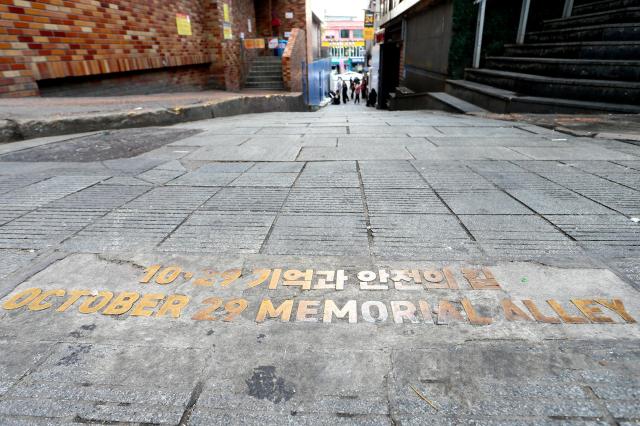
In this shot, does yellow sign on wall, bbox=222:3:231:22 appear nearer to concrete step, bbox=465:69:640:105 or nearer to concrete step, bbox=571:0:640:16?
concrete step, bbox=465:69:640:105

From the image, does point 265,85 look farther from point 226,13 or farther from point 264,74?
point 226,13

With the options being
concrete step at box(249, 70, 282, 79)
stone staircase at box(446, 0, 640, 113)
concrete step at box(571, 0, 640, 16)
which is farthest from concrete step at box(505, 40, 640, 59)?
concrete step at box(249, 70, 282, 79)

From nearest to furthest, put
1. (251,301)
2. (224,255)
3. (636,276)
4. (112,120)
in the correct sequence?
1. (251,301)
2. (636,276)
3. (224,255)
4. (112,120)

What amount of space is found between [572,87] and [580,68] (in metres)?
0.52

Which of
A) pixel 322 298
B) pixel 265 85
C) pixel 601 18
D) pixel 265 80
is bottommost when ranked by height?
pixel 322 298

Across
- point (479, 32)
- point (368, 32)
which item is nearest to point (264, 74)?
point (479, 32)

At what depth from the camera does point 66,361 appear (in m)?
1.45

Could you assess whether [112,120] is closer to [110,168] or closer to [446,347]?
[110,168]

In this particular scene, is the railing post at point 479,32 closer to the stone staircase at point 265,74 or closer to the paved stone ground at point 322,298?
the stone staircase at point 265,74

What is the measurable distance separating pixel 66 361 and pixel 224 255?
93cm

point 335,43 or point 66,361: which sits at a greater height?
point 335,43

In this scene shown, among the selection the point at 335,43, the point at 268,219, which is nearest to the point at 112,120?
the point at 268,219

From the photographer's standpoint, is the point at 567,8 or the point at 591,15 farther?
the point at 567,8

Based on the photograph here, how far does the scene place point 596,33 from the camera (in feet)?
26.3
